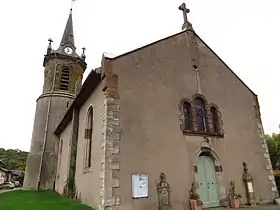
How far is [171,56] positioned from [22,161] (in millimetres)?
55850

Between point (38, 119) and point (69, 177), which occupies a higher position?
point (38, 119)

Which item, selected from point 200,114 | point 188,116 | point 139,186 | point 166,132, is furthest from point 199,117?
point 139,186

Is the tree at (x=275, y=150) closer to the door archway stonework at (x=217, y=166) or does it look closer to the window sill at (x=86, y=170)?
the door archway stonework at (x=217, y=166)

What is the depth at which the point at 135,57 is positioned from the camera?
1044cm

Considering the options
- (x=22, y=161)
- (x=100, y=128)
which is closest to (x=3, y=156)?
(x=22, y=161)

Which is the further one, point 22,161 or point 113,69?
point 22,161

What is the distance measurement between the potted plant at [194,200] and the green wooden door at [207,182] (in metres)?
0.45

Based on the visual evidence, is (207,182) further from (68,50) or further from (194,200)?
(68,50)

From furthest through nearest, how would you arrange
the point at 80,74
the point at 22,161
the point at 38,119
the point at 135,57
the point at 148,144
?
1. the point at 22,161
2. the point at 80,74
3. the point at 38,119
4. the point at 135,57
5. the point at 148,144

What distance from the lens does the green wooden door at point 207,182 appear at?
32.2 ft

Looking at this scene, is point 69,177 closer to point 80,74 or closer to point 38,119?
point 38,119

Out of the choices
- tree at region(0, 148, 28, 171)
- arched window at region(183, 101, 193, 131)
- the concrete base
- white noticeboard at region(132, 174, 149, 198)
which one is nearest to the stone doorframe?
arched window at region(183, 101, 193, 131)

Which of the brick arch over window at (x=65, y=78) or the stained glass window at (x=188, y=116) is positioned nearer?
the stained glass window at (x=188, y=116)

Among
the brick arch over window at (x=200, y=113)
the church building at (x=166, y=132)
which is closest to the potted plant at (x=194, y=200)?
the church building at (x=166, y=132)
